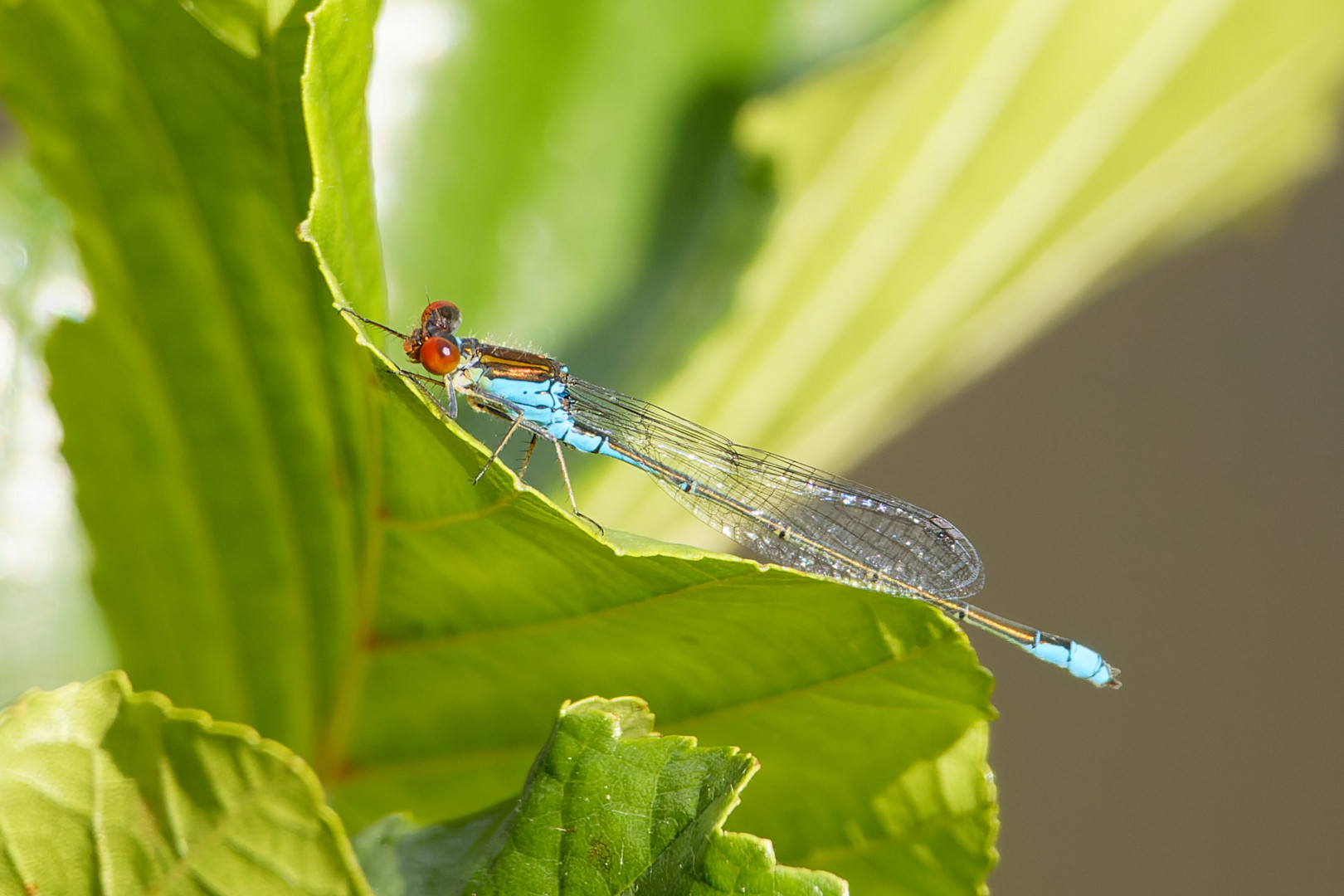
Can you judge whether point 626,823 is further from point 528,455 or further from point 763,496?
point 763,496

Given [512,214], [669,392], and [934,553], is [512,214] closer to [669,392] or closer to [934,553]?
[669,392]

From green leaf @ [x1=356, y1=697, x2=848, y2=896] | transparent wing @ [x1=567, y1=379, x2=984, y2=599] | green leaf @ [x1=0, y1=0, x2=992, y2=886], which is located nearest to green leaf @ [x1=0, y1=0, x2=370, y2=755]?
green leaf @ [x1=0, y1=0, x2=992, y2=886]

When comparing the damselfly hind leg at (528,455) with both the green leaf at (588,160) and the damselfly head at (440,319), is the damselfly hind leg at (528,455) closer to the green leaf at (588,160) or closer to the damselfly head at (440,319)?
the green leaf at (588,160)

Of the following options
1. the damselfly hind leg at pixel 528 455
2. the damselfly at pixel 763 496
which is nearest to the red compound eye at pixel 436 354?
the damselfly at pixel 763 496

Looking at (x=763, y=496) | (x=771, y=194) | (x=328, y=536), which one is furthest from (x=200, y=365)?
(x=763, y=496)

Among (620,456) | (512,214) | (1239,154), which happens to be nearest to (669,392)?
(620,456)

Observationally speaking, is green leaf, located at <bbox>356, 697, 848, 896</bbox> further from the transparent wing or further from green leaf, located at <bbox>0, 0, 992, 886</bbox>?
the transparent wing
